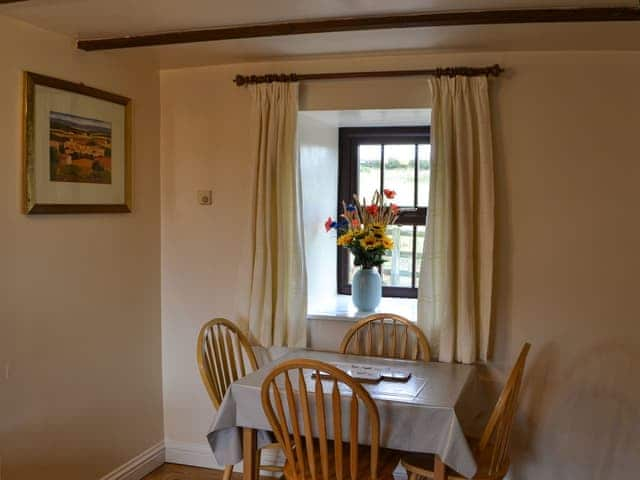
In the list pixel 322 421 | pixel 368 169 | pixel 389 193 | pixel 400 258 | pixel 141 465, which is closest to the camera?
pixel 322 421

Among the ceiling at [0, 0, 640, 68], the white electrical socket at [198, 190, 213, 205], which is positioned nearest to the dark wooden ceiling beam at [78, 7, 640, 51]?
the ceiling at [0, 0, 640, 68]

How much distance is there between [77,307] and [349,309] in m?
1.40

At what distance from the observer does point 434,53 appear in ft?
9.93

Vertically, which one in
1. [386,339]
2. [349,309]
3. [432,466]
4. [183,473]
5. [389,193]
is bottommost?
[183,473]

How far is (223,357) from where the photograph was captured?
3.15m

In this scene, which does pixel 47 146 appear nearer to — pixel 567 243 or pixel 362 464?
pixel 362 464

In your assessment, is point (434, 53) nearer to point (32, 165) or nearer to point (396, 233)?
point (396, 233)

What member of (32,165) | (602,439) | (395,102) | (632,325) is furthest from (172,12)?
(602,439)

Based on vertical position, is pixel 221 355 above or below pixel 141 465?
above

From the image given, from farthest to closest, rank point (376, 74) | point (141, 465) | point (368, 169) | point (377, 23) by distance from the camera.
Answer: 1. point (368, 169)
2. point (141, 465)
3. point (376, 74)
4. point (377, 23)

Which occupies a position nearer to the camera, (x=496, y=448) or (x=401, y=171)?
(x=496, y=448)

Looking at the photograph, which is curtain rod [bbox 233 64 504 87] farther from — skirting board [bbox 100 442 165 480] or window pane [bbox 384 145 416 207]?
skirting board [bbox 100 442 165 480]

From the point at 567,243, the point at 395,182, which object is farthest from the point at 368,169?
the point at 567,243

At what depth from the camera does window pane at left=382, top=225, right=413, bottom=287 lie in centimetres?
371
